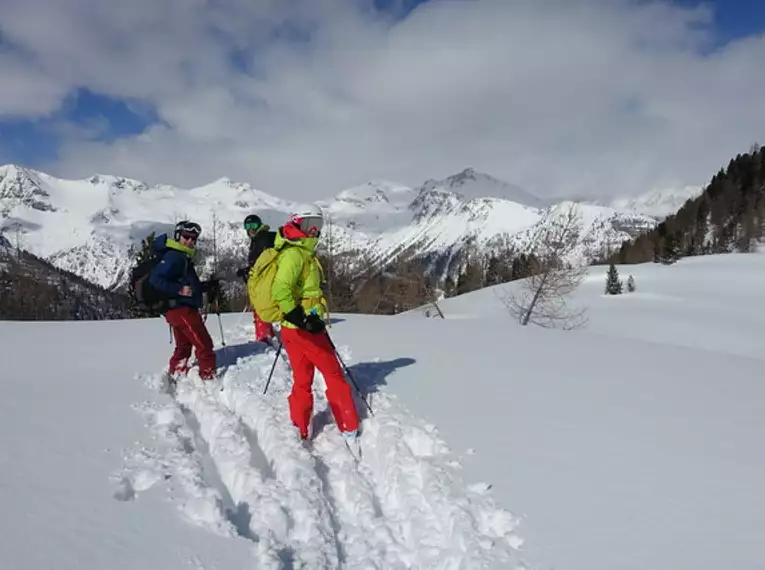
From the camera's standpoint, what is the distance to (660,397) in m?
6.70

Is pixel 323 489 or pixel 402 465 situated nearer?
pixel 323 489

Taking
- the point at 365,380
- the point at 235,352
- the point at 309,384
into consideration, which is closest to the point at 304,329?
the point at 309,384

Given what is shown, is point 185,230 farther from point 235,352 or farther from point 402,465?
point 402,465

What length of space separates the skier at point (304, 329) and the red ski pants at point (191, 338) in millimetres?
2344

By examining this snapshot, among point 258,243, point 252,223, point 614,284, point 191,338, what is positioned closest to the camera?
point 191,338

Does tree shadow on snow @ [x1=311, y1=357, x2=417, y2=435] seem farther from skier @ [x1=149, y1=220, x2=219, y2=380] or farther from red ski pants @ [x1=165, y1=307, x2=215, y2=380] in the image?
skier @ [x1=149, y1=220, x2=219, y2=380]

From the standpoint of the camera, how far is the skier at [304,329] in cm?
585

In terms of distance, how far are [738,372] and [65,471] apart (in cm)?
861

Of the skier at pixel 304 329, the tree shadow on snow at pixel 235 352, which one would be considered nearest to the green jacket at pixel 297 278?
the skier at pixel 304 329

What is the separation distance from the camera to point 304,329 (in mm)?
5957

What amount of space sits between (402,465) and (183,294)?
4.35 metres

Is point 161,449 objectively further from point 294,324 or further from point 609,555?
point 609,555

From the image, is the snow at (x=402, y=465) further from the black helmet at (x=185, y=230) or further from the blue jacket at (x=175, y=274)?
the black helmet at (x=185, y=230)

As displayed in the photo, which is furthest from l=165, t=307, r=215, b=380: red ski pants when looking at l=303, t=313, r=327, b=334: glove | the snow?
l=303, t=313, r=327, b=334: glove
